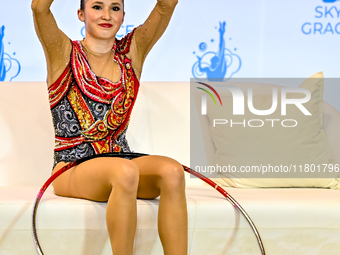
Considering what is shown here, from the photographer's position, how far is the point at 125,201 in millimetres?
1697

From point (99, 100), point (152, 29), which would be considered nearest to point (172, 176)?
point (99, 100)

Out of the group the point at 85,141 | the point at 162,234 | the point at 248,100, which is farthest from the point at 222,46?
the point at 162,234

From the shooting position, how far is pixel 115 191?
1722 millimetres

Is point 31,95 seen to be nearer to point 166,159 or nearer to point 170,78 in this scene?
point 166,159

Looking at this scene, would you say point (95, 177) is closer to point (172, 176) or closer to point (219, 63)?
point (172, 176)

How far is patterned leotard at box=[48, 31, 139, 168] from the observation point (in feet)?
6.98

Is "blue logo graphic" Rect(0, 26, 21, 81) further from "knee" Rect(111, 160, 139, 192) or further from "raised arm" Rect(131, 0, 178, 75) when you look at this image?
"knee" Rect(111, 160, 139, 192)

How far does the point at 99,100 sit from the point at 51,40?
342 millimetres

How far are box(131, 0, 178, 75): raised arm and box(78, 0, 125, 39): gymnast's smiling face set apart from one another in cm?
14

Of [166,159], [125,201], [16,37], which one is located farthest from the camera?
[16,37]

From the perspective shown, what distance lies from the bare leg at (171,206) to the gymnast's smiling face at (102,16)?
71 cm

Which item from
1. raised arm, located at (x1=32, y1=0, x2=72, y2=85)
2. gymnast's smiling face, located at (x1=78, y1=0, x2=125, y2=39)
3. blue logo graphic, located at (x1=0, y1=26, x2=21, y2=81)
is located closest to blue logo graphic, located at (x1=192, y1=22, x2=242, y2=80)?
blue logo graphic, located at (x1=0, y1=26, x2=21, y2=81)

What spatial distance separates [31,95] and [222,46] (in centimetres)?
176

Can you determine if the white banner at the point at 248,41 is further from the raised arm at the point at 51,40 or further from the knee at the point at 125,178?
the knee at the point at 125,178
